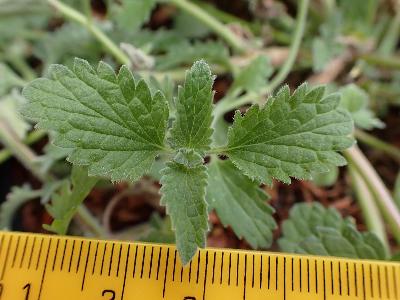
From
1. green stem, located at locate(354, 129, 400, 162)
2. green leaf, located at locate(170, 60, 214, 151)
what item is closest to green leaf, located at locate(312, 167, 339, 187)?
green stem, located at locate(354, 129, 400, 162)

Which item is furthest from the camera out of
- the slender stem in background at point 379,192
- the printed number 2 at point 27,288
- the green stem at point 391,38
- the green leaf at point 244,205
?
the green stem at point 391,38

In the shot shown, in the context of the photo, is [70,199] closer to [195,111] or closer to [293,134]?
[195,111]

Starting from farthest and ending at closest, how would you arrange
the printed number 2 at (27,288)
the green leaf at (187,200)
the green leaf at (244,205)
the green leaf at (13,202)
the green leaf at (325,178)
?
1. the green leaf at (325,178)
2. the green leaf at (13,202)
3. the green leaf at (244,205)
4. the printed number 2 at (27,288)
5. the green leaf at (187,200)

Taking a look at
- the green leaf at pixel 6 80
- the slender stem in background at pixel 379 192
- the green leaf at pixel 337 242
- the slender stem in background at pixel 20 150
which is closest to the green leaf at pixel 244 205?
the green leaf at pixel 337 242

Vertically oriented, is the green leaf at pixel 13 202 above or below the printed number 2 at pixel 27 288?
above

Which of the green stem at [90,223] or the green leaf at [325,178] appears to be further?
the green leaf at [325,178]

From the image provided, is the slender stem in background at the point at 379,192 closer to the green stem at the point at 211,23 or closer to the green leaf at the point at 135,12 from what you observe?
the green stem at the point at 211,23

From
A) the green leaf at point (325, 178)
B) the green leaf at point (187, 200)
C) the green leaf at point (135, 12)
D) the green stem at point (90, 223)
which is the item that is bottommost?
the green leaf at point (187, 200)

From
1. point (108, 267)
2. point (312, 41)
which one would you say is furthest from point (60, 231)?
point (312, 41)

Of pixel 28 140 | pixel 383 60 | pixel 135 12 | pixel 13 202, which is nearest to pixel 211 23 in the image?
pixel 135 12

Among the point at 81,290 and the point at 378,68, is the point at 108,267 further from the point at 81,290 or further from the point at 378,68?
the point at 378,68
